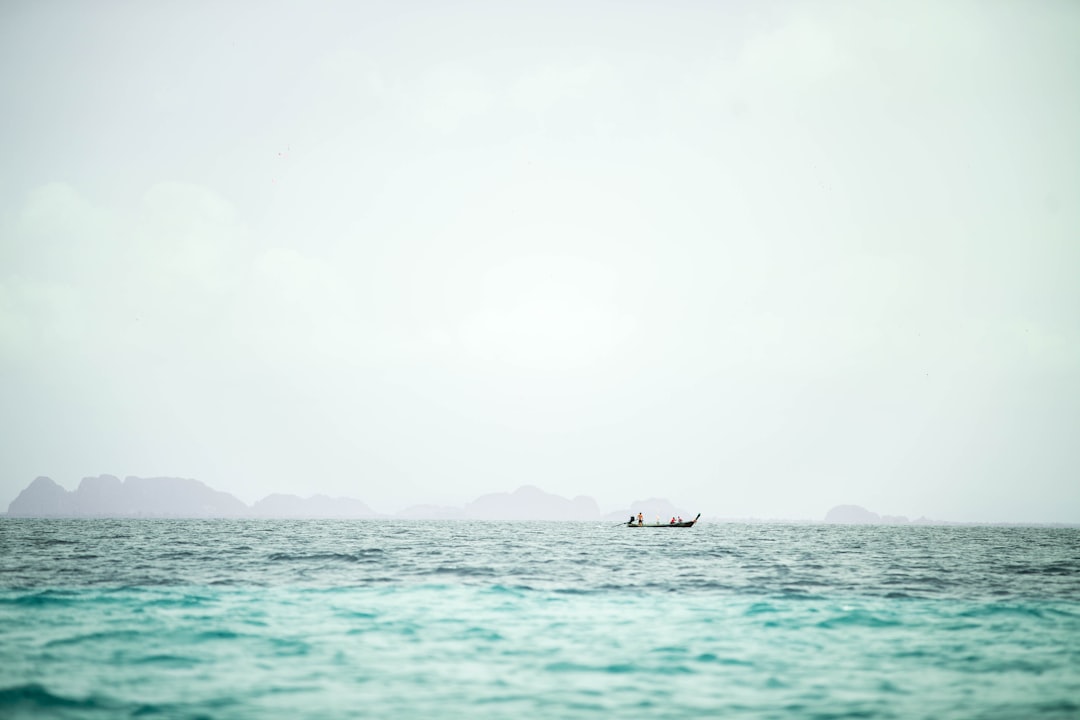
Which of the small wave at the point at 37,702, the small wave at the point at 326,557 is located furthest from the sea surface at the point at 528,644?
the small wave at the point at 326,557

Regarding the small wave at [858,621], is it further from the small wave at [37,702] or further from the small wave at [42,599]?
the small wave at [42,599]

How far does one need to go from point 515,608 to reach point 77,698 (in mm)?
12677

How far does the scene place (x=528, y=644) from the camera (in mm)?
18000

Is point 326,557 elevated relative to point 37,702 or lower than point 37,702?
lower

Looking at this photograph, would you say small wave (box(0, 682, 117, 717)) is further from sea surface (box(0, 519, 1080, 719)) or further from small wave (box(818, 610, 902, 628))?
small wave (box(818, 610, 902, 628))

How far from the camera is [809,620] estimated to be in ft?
71.1

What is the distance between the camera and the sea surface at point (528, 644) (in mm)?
13242

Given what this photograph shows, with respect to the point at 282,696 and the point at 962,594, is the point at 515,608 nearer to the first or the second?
the point at 282,696

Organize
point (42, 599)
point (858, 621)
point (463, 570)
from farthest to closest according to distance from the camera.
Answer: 1. point (463, 570)
2. point (42, 599)
3. point (858, 621)

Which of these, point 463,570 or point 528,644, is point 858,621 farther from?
point 463,570

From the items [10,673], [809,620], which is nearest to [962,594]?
[809,620]

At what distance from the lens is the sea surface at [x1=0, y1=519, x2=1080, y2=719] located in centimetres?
1324

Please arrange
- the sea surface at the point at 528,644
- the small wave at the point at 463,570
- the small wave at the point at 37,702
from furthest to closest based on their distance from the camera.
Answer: the small wave at the point at 463,570
the sea surface at the point at 528,644
the small wave at the point at 37,702

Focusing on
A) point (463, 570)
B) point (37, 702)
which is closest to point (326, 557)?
point (463, 570)
